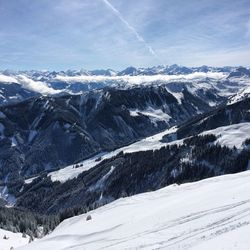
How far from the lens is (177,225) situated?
129 ft

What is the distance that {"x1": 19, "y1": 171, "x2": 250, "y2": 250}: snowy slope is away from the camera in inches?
1229

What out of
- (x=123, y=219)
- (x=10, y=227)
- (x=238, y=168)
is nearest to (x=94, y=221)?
(x=123, y=219)

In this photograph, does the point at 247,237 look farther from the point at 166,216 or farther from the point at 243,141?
the point at 243,141

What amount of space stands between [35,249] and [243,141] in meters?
161

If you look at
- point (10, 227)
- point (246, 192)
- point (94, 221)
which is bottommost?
point (10, 227)

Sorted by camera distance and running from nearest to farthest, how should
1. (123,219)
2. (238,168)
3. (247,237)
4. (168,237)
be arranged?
(247,237) < (168,237) < (123,219) < (238,168)

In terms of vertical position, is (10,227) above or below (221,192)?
below

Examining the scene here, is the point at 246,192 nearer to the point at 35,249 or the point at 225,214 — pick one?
the point at 225,214

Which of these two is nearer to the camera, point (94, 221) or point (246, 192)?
point (246, 192)

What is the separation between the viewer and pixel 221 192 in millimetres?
51031

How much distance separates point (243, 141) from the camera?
192 m

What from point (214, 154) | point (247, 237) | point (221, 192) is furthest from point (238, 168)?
point (247, 237)

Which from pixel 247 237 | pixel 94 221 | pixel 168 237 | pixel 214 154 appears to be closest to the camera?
pixel 247 237

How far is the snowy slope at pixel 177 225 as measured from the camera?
102 feet
